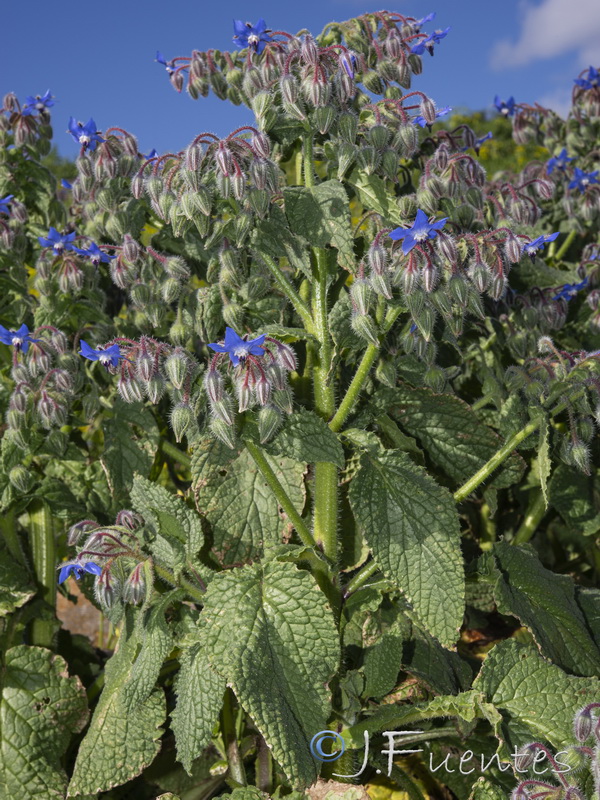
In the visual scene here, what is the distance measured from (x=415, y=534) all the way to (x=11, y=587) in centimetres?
136

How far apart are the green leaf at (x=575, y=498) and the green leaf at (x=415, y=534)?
0.91 m

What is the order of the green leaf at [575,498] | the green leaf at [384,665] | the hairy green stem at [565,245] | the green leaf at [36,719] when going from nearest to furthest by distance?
the green leaf at [384,665] → the green leaf at [36,719] → the green leaf at [575,498] → the hairy green stem at [565,245]

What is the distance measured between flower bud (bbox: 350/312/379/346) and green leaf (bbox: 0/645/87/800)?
4.77 feet

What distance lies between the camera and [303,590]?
1.94 metres

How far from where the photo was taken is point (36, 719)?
8.27 ft

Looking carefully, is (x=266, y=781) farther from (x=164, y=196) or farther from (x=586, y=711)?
(x=164, y=196)

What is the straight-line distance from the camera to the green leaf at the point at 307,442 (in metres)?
1.93

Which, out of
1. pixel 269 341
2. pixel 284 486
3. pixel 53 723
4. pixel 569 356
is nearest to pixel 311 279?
pixel 269 341

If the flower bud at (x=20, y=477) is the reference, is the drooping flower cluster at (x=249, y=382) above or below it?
above

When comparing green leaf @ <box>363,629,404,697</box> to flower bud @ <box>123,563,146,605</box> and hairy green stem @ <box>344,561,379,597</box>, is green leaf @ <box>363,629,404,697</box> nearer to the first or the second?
hairy green stem @ <box>344,561,379,597</box>

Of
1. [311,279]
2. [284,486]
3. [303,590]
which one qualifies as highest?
[311,279]

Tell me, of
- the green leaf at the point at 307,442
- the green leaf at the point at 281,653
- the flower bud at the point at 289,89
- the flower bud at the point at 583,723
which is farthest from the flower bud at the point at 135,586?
the flower bud at the point at 289,89

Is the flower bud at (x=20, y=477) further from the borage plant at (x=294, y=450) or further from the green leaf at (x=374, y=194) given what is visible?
the green leaf at (x=374, y=194)

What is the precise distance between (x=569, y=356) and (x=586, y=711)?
972mm
